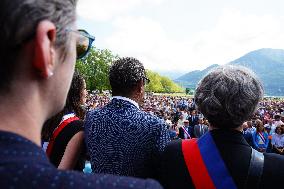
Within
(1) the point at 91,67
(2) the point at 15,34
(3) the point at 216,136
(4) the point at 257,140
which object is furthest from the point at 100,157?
(1) the point at 91,67

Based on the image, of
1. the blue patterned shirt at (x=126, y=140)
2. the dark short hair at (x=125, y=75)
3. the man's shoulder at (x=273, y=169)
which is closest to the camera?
the man's shoulder at (x=273, y=169)

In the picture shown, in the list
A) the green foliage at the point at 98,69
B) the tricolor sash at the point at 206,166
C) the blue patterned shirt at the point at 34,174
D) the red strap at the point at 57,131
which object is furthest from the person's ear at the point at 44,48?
the green foliage at the point at 98,69

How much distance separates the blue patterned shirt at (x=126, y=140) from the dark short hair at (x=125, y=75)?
77mm

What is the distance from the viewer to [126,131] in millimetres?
2166

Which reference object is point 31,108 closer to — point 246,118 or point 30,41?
point 30,41

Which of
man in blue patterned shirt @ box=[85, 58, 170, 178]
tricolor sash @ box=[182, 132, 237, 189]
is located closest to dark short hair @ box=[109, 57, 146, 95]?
man in blue patterned shirt @ box=[85, 58, 170, 178]

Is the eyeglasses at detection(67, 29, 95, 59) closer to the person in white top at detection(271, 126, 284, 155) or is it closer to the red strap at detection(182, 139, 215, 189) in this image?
the red strap at detection(182, 139, 215, 189)

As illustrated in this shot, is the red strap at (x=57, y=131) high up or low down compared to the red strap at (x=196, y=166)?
down

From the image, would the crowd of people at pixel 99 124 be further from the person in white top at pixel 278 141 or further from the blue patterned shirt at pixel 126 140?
Answer: the person in white top at pixel 278 141

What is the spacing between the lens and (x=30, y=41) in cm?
80

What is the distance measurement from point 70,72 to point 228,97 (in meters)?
1.20

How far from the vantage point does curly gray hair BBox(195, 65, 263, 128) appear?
6.39 feet

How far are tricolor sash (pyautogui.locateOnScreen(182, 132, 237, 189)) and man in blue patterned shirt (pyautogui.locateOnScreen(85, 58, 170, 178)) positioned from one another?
0.66 ft

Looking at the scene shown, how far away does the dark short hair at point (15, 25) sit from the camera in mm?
790
